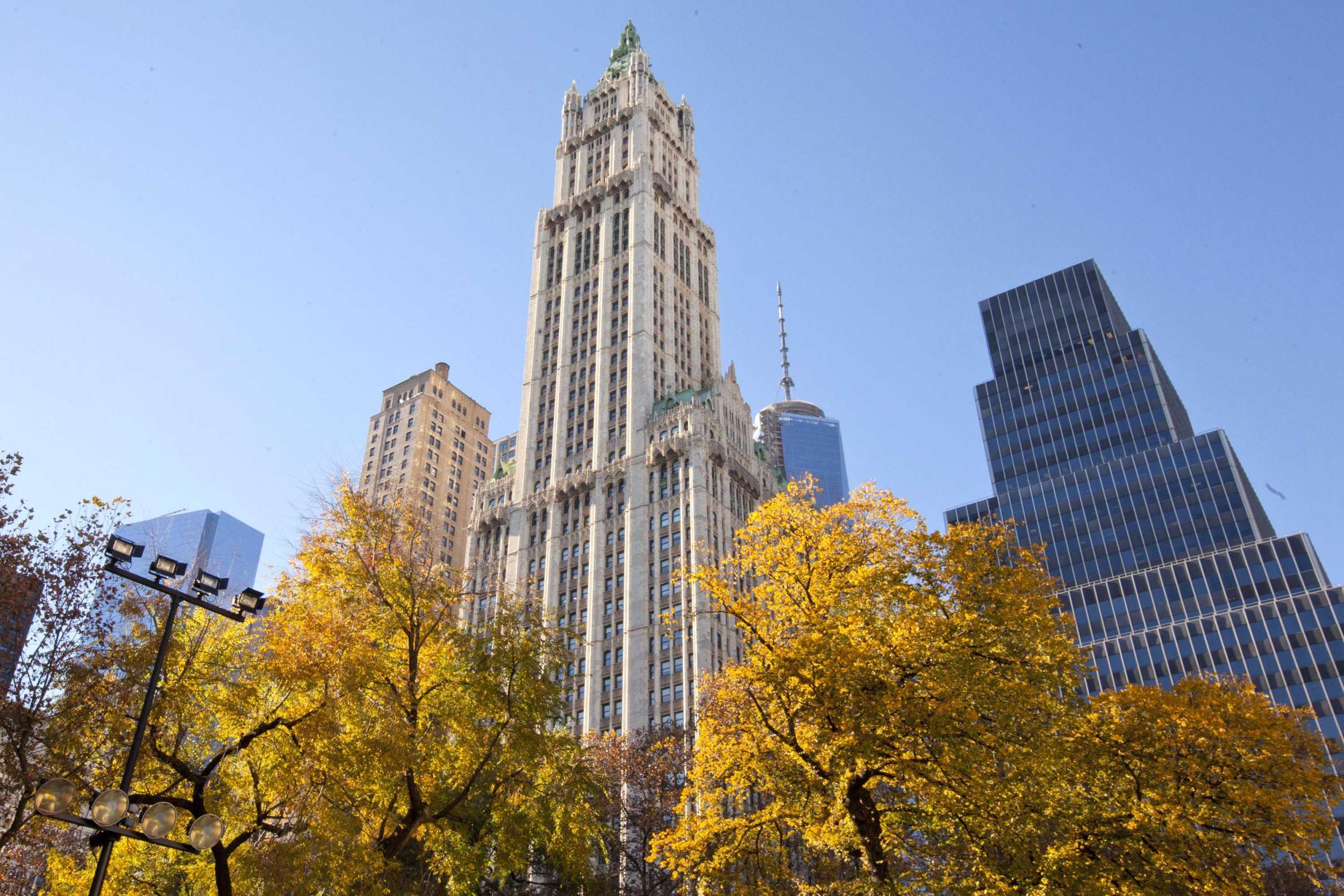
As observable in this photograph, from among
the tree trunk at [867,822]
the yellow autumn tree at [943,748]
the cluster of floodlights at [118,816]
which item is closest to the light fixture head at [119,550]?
the cluster of floodlights at [118,816]

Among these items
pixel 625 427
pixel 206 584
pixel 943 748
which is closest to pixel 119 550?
pixel 206 584

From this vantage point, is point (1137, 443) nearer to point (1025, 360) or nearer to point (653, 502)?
point (1025, 360)

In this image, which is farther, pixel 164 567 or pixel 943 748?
pixel 943 748

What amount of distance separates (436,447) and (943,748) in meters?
134

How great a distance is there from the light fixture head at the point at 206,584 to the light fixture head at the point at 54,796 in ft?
13.8

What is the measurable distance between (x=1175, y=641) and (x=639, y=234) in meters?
73.8

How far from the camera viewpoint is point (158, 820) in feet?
47.8

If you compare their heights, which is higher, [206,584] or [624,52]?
[624,52]

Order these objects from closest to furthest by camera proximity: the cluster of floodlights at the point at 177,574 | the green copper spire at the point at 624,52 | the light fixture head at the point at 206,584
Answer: the cluster of floodlights at the point at 177,574 < the light fixture head at the point at 206,584 < the green copper spire at the point at 624,52

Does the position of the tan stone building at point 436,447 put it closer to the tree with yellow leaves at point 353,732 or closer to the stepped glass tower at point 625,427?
the stepped glass tower at point 625,427

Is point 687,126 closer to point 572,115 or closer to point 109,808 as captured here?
point 572,115

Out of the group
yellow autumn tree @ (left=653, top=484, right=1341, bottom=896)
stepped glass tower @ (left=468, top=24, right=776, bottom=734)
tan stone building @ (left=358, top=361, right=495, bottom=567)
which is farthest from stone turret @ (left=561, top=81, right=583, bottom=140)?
yellow autumn tree @ (left=653, top=484, right=1341, bottom=896)

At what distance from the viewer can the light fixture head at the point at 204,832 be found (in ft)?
50.2

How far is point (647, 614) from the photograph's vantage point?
83.3m
